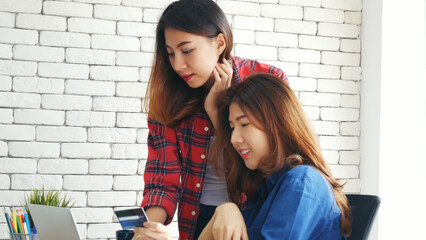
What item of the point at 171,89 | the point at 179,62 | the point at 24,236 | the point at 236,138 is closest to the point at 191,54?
the point at 179,62

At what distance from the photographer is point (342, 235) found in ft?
4.73

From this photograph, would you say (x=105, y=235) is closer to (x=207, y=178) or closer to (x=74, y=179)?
(x=74, y=179)

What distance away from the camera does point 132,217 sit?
1.39 m

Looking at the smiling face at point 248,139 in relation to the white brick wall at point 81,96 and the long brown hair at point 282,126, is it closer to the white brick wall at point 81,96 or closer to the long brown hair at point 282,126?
the long brown hair at point 282,126

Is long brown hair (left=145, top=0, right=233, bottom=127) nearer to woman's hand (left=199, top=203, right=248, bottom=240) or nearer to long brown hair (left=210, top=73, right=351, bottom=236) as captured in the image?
long brown hair (left=210, top=73, right=351, bottom=236)

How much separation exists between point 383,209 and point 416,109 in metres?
0.59

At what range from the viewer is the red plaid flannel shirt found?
6.64 feet

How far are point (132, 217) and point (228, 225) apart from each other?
0.25m

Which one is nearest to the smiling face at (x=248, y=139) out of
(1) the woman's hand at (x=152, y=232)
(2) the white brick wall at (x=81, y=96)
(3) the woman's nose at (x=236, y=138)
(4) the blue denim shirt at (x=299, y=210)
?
(3) the woman's nose at (x=236, y=138)

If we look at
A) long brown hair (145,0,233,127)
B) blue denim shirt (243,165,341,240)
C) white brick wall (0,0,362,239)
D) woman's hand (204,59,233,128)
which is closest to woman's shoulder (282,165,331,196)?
blue denim shirt (243,165,341,240)

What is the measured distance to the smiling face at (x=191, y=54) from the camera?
6.09 ft

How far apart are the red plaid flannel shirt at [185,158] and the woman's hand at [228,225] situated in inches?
21.1

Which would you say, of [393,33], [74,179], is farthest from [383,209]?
[74,179]

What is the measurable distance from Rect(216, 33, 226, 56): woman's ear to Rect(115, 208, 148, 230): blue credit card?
0.75 meters
